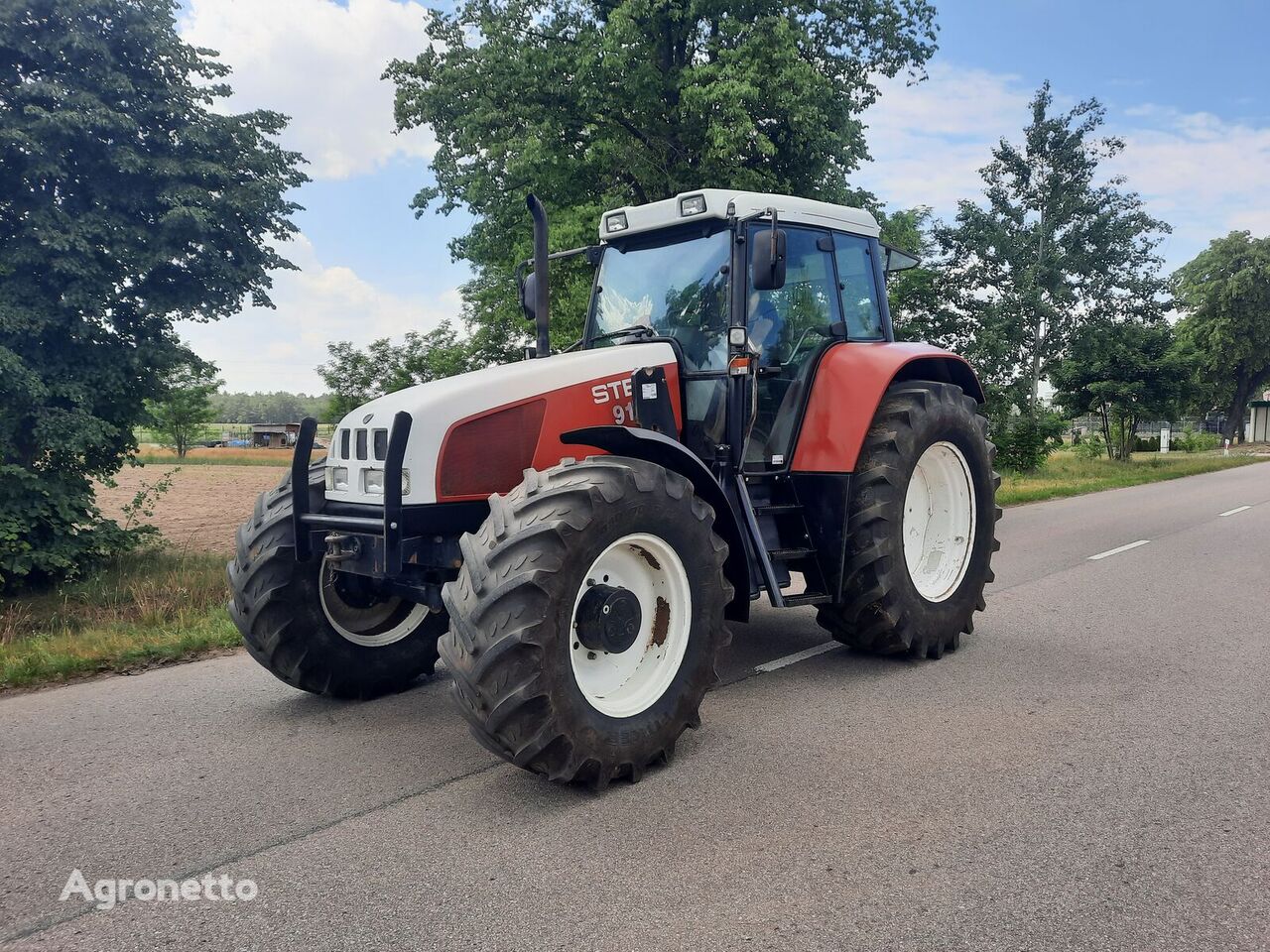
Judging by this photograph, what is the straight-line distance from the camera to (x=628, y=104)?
653 inches

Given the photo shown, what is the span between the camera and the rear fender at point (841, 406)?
5.04 metres

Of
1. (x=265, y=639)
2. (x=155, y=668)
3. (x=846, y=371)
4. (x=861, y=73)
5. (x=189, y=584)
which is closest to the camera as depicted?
(x=265, y=639)

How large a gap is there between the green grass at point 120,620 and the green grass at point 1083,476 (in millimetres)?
13718

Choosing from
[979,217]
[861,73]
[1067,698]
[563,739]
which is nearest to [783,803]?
[563,739]

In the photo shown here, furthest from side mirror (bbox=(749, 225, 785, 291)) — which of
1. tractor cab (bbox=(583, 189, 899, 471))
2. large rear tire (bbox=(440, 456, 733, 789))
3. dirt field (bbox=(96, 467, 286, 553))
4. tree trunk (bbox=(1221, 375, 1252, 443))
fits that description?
tree trunk (bbox=(1221, 375, 1252, 443))

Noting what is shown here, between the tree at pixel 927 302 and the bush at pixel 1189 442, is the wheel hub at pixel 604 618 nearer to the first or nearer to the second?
the tree at pixel 927 302

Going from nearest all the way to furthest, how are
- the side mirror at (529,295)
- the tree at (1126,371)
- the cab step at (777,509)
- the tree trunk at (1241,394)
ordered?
1. the cab step at (777,509)
2. the side mirror at (529,295)
3. the tree at (1126,371)
4. the tree trunk at (1241,394)

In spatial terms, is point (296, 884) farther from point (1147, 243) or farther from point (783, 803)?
point (1147, 243)

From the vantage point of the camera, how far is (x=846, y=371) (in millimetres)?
5156

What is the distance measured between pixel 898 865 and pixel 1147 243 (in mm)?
30342

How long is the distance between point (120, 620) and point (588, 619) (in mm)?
5529

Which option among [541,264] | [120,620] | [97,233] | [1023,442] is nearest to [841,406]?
[541,264]

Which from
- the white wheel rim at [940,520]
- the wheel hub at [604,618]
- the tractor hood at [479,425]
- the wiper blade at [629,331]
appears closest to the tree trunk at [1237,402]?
the white wheel rim at [940,520]

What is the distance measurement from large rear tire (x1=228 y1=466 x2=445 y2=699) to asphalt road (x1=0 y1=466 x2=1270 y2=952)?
6.8 inches
